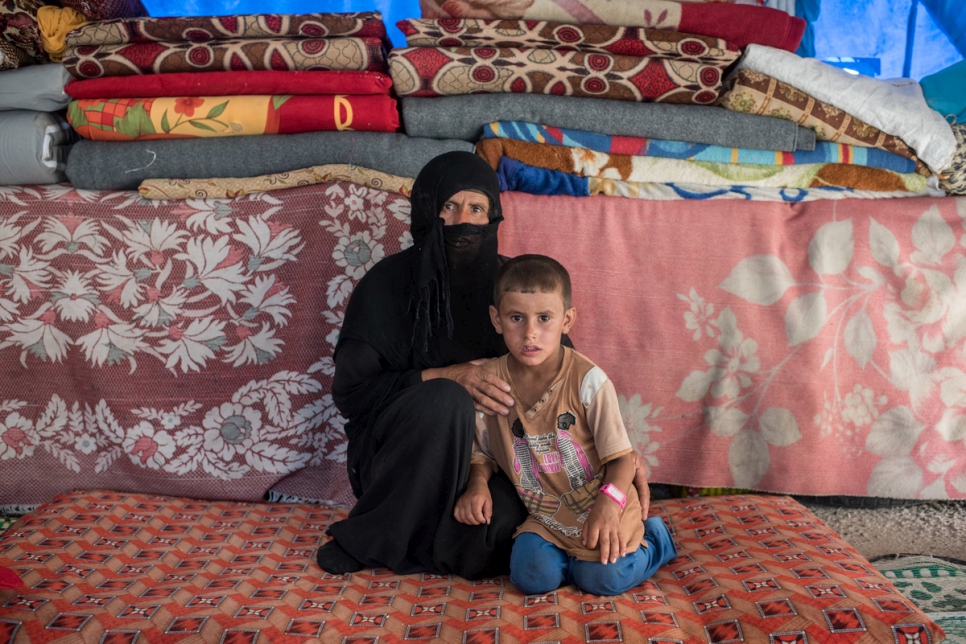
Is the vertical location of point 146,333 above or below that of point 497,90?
below

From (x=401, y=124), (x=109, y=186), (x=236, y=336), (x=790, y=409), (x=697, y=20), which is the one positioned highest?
(x=697, y=20)

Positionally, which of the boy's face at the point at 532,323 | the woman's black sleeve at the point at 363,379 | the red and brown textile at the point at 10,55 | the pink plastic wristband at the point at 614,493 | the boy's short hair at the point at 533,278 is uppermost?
the red and brown textile at the point at 10,55

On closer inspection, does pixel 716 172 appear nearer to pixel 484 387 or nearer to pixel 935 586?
pixel 484 387

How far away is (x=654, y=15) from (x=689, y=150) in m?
0.44

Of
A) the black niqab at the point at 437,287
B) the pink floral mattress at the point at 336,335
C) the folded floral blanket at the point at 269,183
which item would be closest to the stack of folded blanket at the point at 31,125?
the pink floral mattress at the point at 336,335

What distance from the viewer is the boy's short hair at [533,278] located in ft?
5.44

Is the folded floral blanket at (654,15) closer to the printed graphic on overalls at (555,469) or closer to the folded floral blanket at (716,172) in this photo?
the folded floral blanket at (716,172)

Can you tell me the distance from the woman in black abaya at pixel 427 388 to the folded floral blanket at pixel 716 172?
0.54 m

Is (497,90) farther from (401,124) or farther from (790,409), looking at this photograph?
(790,409)

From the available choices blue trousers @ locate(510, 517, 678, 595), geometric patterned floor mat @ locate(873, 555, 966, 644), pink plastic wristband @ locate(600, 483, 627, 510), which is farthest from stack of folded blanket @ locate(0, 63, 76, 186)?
geometric patterned floor mat @ locate(873, 555, 966, 644)

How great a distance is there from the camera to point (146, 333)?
2.36m

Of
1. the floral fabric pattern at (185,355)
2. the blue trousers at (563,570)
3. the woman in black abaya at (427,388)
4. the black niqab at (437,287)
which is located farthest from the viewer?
the floral fabric pattern at (185,355)

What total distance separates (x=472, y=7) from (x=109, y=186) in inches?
52.5

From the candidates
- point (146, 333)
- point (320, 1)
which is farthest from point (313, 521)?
point (320, 1)
